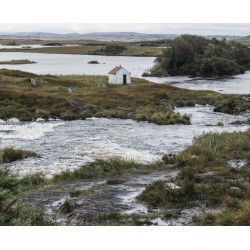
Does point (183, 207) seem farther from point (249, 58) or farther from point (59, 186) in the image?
point (249, 58)

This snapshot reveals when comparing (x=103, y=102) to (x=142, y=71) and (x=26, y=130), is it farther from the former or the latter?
(x=142, y=71)

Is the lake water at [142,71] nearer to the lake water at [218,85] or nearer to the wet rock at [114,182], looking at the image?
the lake water at [218,85]

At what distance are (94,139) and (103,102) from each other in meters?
19.1

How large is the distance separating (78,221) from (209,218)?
11.7ft

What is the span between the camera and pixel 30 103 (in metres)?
45.8

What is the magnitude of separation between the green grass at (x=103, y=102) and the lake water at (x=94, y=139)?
1.90 metres

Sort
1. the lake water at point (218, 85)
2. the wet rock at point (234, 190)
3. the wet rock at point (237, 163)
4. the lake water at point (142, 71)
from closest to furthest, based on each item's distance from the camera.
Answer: the wet rock at point (234, 190)
the wet rock at point (237, 163)
the lake water at point (218, 85)
the lake water at point (142, 71)

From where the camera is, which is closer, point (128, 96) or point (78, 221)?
point (78, 221)

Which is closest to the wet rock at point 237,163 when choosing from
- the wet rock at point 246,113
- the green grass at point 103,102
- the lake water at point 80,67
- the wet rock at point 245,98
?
the green grass at point 103,102

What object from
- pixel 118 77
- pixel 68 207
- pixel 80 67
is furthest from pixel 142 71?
pixel 68 207

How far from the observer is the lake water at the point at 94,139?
23.4 metres

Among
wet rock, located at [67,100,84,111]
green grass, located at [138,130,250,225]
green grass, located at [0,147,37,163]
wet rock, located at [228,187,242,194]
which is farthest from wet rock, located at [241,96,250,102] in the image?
wet rock, located at [228,187,242,194]

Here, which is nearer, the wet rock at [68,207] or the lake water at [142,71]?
the wet rock at [68,207]

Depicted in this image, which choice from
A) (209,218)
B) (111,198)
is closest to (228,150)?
(111,198)
